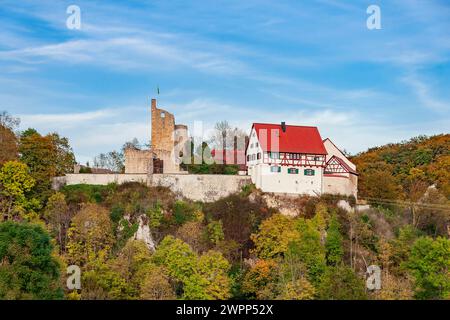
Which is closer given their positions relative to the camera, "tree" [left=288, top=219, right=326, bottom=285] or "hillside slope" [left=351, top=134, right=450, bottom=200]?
"tree" [left=288, top=219, right=326, bottom=285]

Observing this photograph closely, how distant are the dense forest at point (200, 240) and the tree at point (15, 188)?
0.08 meters

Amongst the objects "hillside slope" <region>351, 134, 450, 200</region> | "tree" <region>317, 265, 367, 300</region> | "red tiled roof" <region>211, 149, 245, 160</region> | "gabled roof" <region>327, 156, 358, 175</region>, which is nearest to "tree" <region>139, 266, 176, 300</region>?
"tree" <region>317, 265, 367, 300</region>

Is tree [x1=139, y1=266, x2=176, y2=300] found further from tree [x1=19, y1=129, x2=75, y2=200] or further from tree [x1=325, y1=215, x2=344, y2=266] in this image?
tree [x1=19, y1=129, x2=75, y2=200]

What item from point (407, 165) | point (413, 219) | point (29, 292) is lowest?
point (29, 292)

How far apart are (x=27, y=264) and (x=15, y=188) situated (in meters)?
13.9

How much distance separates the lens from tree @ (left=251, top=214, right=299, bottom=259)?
49281 millimetres

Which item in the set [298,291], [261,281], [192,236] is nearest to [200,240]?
[192,236]

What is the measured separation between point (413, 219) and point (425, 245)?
11465 millimetres

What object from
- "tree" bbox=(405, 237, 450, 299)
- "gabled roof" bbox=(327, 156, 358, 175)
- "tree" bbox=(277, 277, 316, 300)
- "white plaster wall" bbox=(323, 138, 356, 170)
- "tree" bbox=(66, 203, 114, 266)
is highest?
"white plaster wall" bbox=(323, 138, 356, 170)

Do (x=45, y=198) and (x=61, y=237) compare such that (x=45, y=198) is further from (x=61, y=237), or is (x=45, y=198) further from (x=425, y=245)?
(x=425, y=245)

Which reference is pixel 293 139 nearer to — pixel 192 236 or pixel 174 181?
pixel 174 181

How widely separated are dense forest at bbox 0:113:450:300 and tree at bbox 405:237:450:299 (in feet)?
0.22

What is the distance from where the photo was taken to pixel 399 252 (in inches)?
2010

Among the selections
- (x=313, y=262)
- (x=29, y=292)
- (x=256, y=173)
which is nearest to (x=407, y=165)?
(x=256, y=173)
